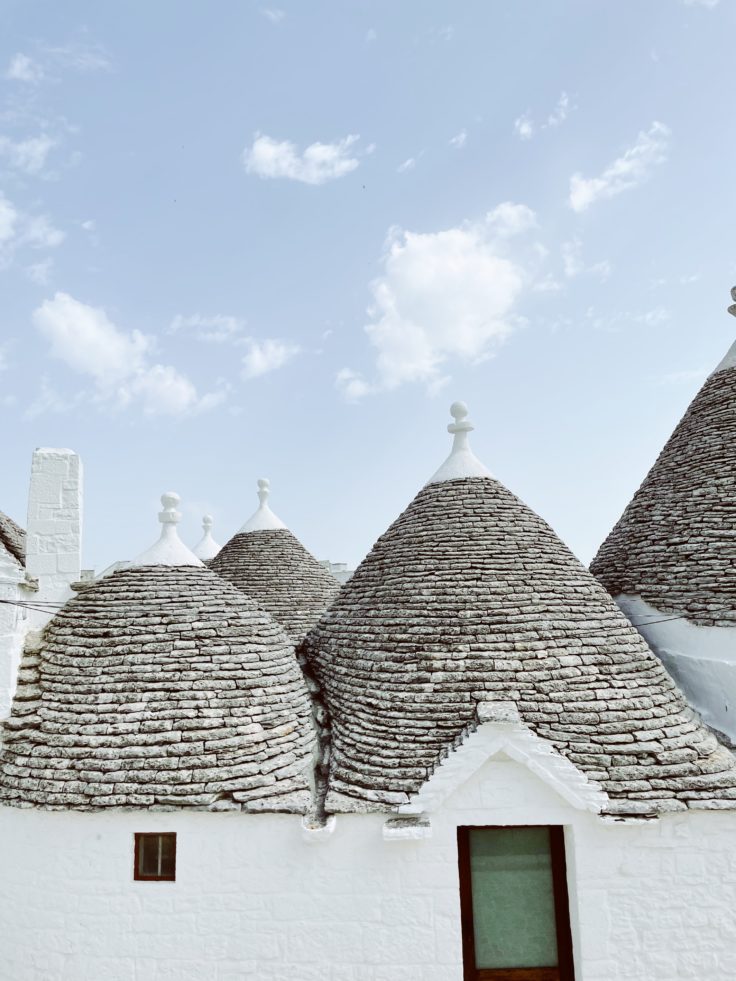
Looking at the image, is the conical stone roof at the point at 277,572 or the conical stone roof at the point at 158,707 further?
the conical stone roof at the point at 277,572

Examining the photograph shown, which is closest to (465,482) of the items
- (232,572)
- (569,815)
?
(569,815)

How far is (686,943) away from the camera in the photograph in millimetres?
5684

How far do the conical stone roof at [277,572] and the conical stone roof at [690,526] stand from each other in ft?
17.7

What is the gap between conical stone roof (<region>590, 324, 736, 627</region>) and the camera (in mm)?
8023

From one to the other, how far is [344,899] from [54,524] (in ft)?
18.3

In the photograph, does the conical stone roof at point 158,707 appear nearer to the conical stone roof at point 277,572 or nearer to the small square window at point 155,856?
the small square window at point 155,856

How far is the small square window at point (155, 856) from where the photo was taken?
596 cm

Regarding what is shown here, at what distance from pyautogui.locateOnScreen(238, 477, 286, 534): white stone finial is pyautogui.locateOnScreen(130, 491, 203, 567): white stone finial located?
514 cm

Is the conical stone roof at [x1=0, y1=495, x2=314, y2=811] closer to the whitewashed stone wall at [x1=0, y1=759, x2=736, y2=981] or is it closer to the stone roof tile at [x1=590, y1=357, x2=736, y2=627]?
the whitewashed stone wall at [x1=0, y1=759, x2=736, y2=981]

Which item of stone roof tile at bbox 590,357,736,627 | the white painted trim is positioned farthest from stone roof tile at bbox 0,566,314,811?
stone roof tile at bbox 590,357,736,627

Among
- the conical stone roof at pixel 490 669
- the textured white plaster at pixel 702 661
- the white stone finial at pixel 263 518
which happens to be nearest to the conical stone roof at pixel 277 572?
the white stone finial at pixel 263 518

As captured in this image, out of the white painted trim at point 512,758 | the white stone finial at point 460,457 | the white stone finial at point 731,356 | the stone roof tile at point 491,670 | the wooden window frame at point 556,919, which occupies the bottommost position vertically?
the wooden window frame at point 556,919

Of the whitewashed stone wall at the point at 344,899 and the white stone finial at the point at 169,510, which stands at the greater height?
the white stone finial at the point at 169,510

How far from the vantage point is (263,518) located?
13.7 metres
